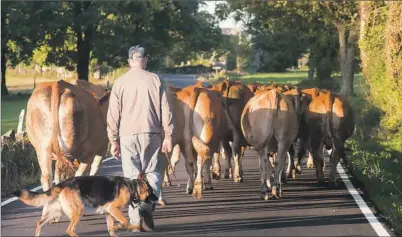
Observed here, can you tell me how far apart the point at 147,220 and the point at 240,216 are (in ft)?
5.58

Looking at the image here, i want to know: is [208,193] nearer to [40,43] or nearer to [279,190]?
[279,190]

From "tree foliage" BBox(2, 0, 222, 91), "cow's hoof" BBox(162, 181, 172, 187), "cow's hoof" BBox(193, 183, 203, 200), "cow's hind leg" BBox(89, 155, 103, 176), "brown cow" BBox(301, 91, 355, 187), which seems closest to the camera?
"cow's hind leg" BBox(89, 155, 103, 176)

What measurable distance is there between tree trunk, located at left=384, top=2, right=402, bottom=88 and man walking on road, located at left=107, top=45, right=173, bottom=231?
729 cm

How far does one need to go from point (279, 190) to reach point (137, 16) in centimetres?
4013

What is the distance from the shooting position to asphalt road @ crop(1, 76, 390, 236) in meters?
9.82

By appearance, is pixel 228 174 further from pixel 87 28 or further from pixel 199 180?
pixel 87 28

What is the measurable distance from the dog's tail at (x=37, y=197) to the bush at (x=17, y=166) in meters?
4.09

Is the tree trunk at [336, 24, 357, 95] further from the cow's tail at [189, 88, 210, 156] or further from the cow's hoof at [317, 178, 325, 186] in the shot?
the cow's tail at [189, 88, 210, 156]

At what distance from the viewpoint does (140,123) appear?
9727mm

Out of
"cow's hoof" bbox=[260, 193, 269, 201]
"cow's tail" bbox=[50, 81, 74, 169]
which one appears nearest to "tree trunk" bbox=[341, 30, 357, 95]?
"cow's hoof" bbox=[260, 193, 269, 201]

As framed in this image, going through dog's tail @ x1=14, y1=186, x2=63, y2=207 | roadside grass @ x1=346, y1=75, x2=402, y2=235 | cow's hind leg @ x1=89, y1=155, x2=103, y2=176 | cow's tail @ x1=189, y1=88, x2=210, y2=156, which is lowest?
roadside grass @ x1=346, y1=75, x2=402, y2=235

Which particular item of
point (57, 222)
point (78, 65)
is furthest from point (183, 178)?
point (78, 65)

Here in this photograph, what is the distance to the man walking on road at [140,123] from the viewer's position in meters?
9.72

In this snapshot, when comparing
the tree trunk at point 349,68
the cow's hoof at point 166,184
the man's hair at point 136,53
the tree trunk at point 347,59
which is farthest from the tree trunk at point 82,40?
the man's hair at point 136,53
